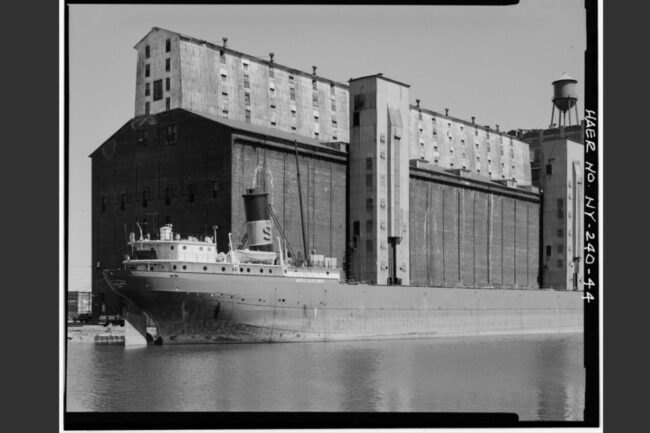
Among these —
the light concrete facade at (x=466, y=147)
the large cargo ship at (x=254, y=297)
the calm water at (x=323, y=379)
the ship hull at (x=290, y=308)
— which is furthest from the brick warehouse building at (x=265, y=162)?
the calm water at (x=323, y=379)

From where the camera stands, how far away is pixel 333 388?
31812mm

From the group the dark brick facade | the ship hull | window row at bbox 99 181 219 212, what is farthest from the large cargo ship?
window row at bbox 99 181 219 212

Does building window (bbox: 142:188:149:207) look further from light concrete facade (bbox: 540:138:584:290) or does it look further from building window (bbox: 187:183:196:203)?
light concrete facade (bbox: 540:138:584:290)

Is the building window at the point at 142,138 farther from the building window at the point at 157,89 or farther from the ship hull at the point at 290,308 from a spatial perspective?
the ship hull at the point at 290,308

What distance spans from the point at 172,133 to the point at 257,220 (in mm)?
11737

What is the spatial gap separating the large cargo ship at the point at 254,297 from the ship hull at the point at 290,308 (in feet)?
0.17

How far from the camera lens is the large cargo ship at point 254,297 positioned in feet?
155

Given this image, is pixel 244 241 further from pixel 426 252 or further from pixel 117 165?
pixel 426 252

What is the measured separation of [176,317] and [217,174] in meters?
14.4

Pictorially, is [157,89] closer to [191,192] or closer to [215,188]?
[191,192]

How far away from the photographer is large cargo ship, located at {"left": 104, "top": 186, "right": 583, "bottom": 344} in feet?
155
